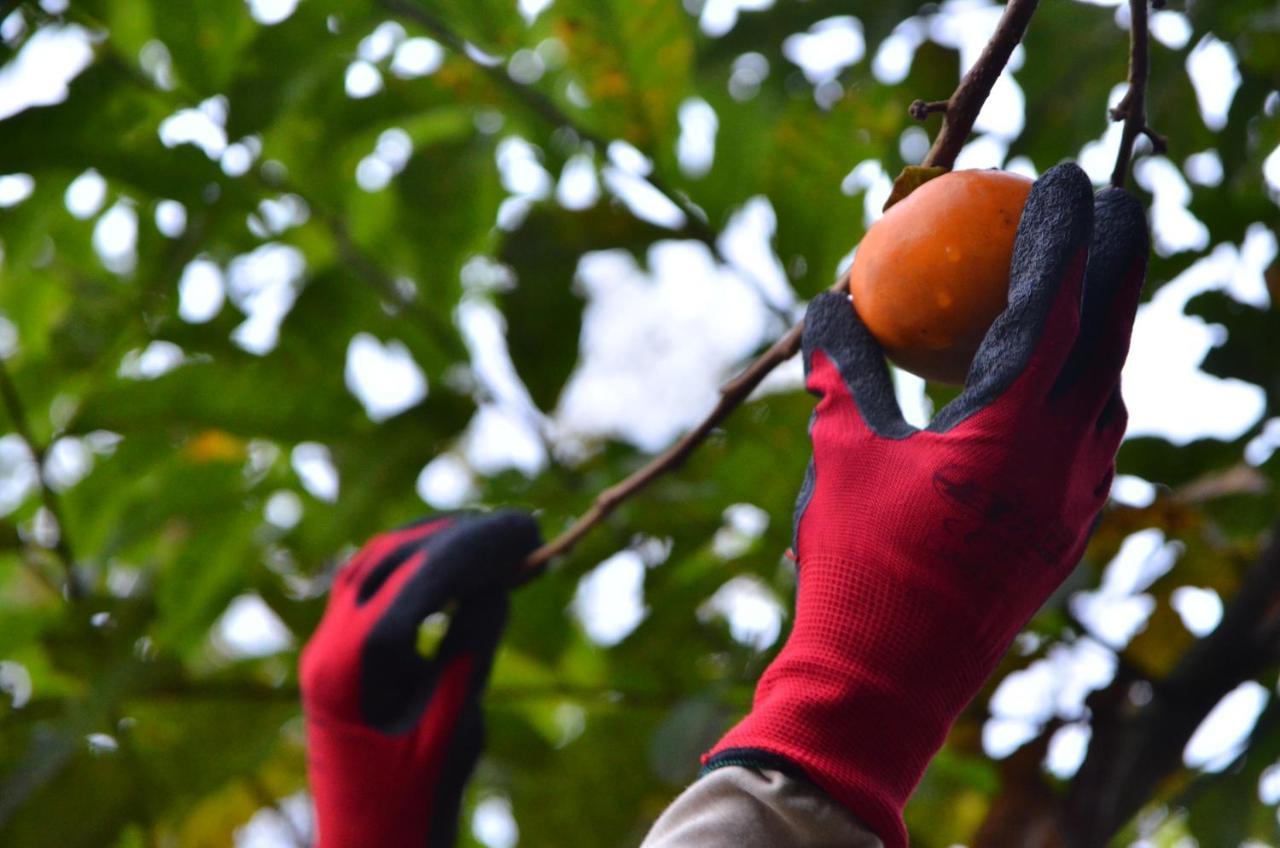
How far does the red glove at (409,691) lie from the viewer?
1148 mm

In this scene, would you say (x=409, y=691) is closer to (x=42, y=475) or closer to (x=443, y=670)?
(x=443, y=670)

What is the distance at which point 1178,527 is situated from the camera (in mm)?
1235

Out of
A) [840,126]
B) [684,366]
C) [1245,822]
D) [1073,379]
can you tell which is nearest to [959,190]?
[1073,379]

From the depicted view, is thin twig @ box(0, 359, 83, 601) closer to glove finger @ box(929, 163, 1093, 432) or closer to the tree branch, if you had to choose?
the tree branch

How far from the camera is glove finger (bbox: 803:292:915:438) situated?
2.40ft

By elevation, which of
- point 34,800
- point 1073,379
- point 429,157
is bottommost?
point 34,800

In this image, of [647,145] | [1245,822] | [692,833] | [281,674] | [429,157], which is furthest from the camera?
[281,674]

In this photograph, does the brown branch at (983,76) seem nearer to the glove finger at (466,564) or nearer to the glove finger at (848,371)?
the glove finger at (848,371)

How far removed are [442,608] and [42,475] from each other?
53 centimetres

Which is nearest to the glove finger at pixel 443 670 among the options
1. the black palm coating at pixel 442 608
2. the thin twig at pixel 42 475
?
the black palm coating at pixel 442 608

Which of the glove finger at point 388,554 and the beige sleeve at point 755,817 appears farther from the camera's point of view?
the glove finger at point 388,554

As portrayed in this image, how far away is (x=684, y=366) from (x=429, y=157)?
99 cm

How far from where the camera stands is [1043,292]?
0.65 m

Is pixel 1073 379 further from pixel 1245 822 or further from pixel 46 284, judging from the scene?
pixel 46 284
